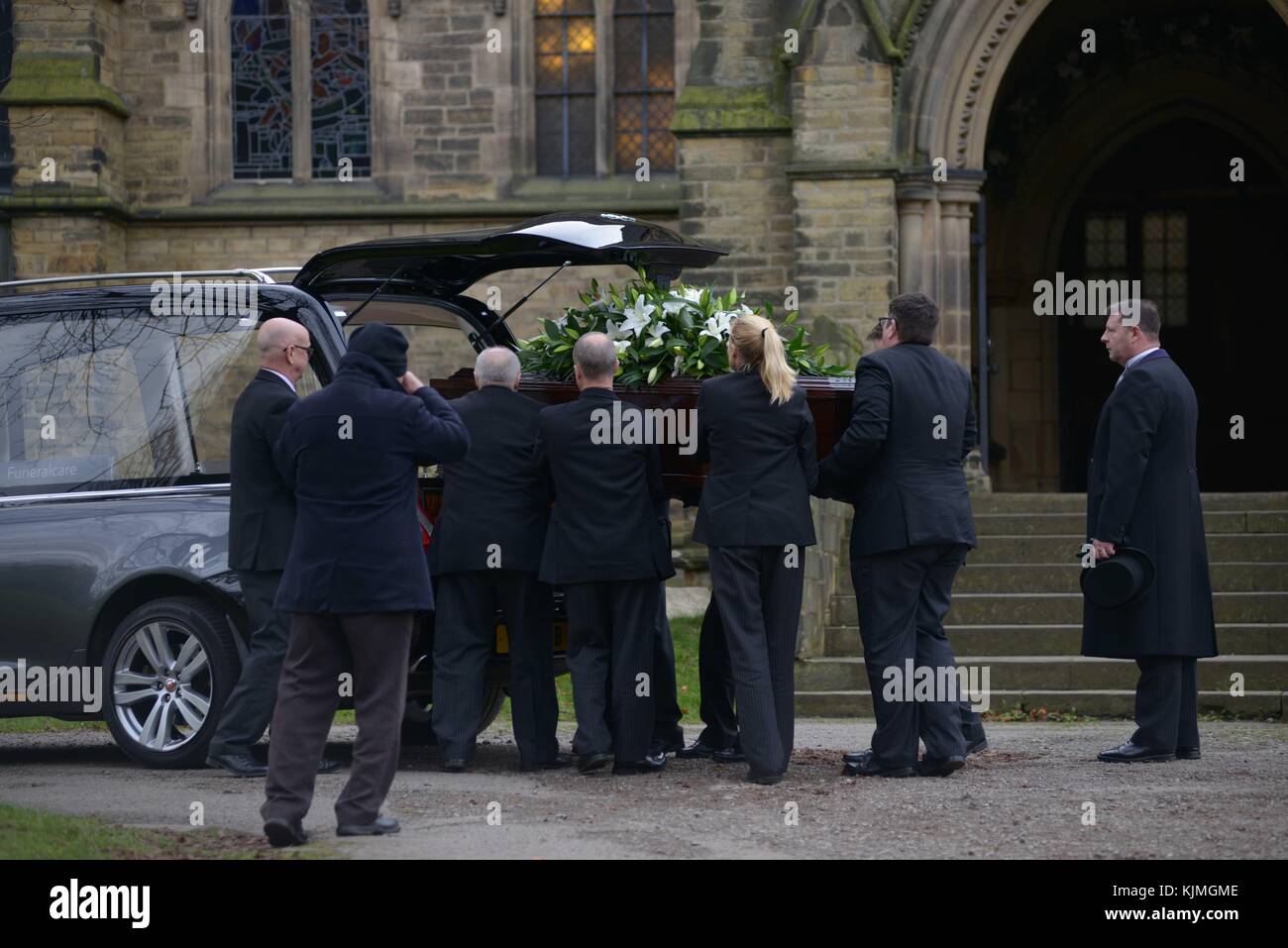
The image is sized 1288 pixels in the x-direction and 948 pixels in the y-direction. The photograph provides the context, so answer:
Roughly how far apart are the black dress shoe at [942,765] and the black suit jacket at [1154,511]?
0.95 m

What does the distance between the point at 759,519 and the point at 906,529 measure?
2.06 ft

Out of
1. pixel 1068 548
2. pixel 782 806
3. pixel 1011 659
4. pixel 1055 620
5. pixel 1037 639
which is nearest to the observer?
pixel 782 806

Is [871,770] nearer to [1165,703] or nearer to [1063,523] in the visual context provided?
[1165,703]

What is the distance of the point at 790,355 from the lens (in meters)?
9.15

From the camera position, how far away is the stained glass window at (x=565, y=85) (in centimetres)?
2050

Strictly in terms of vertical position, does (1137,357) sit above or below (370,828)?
above

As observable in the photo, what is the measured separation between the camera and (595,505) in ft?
27.7

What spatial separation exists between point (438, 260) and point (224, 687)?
94.9 inches

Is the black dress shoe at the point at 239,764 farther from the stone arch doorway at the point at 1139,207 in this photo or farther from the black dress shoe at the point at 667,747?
the stone arch doorway at the point at 1139,207

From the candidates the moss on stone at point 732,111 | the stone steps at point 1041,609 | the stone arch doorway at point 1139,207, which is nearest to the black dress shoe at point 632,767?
the stone steps at point 1041,609

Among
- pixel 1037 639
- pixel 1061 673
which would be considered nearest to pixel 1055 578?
pixel 1037 639

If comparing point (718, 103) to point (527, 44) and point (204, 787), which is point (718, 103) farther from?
point (204, 787)

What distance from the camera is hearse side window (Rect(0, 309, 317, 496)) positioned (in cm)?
905

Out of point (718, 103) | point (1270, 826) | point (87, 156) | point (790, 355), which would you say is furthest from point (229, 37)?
point (1270, 826)
